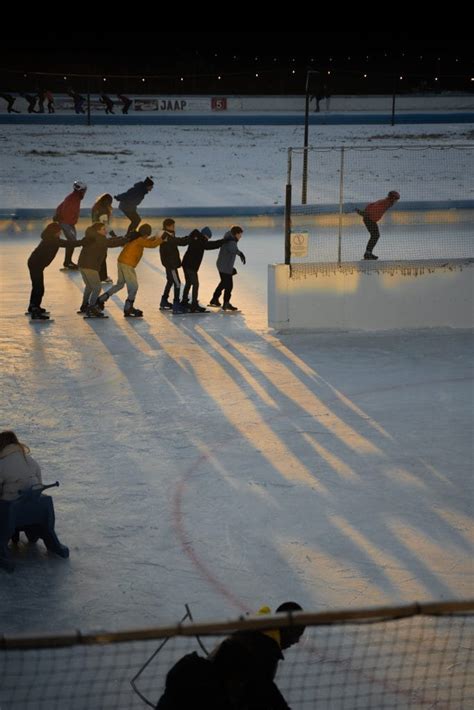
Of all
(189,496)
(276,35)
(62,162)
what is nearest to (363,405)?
(189,496)

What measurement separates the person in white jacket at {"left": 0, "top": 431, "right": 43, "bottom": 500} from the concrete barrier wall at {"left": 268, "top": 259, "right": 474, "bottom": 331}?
6.94 meters

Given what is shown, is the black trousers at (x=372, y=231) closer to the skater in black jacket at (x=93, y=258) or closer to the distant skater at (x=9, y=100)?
the skater in black jacket at (x=93, y=258)

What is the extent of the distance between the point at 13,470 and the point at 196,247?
7.51 m

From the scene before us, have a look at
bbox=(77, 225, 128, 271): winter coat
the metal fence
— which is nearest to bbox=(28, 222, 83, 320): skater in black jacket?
bbox=(77, 225, 128, 271): winter coat

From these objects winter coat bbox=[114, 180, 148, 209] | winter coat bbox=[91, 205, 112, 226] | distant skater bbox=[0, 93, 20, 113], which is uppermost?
distant skater bbox=[0, 93, 20, 113]

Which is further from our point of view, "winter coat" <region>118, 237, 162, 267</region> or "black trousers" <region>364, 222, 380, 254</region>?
Answer: "black trousers" <region>364, 222, 380, 254</region>

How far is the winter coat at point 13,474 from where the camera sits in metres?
6.57

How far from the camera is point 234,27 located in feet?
161

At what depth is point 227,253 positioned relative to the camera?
13805mm

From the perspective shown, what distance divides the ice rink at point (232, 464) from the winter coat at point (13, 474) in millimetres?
490

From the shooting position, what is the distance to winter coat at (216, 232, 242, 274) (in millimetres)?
13734

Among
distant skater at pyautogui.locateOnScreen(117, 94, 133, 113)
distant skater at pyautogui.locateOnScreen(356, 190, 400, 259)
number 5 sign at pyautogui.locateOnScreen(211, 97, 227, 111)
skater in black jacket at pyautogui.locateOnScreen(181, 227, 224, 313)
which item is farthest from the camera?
number 5 sign at pyautogui.locateOnScreen(211, 97, 227, 111)

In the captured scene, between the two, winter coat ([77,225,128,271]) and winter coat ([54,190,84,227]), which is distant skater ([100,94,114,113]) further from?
winter coat ([77,225,128,271])

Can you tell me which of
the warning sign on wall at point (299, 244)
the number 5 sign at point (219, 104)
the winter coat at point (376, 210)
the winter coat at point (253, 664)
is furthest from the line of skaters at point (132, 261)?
the number 5 sign at point (219, 104)
